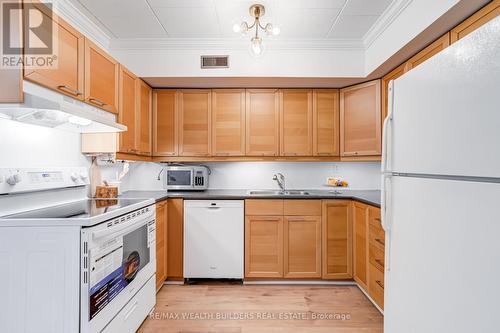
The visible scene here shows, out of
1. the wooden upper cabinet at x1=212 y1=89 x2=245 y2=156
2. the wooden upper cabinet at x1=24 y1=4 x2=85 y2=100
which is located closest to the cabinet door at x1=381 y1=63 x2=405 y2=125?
the wooden upper cabinet at x1=212 y1=89 x2=245 y2=156

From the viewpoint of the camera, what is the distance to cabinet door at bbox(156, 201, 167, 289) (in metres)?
2.51

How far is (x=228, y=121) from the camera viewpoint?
9.95 feet

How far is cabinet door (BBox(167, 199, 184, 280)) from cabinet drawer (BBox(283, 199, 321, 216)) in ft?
3.75

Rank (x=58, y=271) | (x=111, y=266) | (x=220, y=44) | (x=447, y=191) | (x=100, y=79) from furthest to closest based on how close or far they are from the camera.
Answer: (x=220, y=44) < (x=100, y=79) < (x=111, y=266) < (x=58, y=271) < (x=447, y=191)

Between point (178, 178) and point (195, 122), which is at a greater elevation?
point (195, 122)

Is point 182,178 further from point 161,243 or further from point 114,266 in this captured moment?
point 114,266

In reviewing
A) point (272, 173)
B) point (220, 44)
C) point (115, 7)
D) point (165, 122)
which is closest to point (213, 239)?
point (272, 173)

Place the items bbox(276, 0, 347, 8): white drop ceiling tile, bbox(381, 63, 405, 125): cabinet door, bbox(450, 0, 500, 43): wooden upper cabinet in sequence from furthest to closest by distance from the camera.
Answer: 1. bbox(381, 63, 405, 125): cabinet door
2. bbox(276, 0, 347, 8): white drop ceiling tile
3. bbox(450, 0, 500, 43): wooden upper cabinet

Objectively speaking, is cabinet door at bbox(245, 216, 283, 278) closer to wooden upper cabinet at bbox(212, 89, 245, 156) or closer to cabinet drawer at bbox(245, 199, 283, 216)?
cabinet drawer at bbox(245, 199, 283, 216)

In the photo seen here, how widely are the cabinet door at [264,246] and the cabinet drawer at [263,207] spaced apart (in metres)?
0.05

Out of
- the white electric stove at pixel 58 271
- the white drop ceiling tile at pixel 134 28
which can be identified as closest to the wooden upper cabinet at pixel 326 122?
the white drop ceiling tile at pixel 134 28

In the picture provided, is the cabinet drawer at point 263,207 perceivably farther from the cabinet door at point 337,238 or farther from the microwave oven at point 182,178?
the microwave oven at point 182,178

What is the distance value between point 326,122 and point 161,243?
7.60ft

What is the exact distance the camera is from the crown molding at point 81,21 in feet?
6.73
